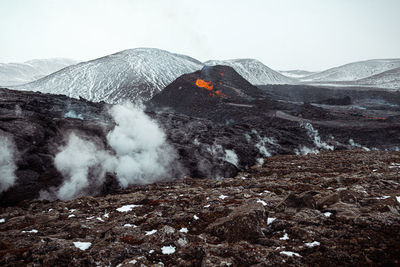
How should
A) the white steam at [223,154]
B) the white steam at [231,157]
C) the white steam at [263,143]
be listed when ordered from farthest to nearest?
the white steam at [263,143] < the white steam at [231,157] < the white steam at [223,154]

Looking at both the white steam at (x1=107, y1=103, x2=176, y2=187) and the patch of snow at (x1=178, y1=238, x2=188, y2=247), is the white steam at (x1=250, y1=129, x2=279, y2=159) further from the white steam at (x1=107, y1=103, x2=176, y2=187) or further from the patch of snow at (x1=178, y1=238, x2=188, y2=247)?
the patch of snow at (x1=178, y1=238, x2=188, y2=247)

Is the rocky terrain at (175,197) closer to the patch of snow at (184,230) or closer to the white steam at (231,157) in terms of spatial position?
the patch of snow at (184,230)

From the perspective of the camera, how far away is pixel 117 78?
89.7 meters

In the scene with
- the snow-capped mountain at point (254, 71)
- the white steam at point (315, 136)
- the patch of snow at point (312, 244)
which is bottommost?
the white steam at point (315, 136)

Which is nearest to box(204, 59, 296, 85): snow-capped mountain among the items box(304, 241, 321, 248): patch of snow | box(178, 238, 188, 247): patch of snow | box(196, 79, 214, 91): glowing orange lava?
box(196, 79, 214, 91): glowing orange lava

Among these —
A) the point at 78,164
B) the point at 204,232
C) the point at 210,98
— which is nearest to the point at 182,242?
the point at 204,232

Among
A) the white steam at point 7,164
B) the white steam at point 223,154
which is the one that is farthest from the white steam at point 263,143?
the white steam at point 7,164

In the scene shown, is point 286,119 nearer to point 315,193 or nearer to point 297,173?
point 297,173

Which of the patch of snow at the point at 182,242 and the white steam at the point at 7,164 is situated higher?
the white steam at the point at 7,164

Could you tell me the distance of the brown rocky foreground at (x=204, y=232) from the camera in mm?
5305

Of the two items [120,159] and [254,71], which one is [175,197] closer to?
[120,159]

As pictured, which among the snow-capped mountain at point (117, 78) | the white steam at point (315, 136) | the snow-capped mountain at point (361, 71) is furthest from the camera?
the snow-capped mountain at point (361, 71)

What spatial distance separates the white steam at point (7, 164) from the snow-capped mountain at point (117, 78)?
63.9 meters

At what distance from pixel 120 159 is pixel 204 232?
9.55 m
